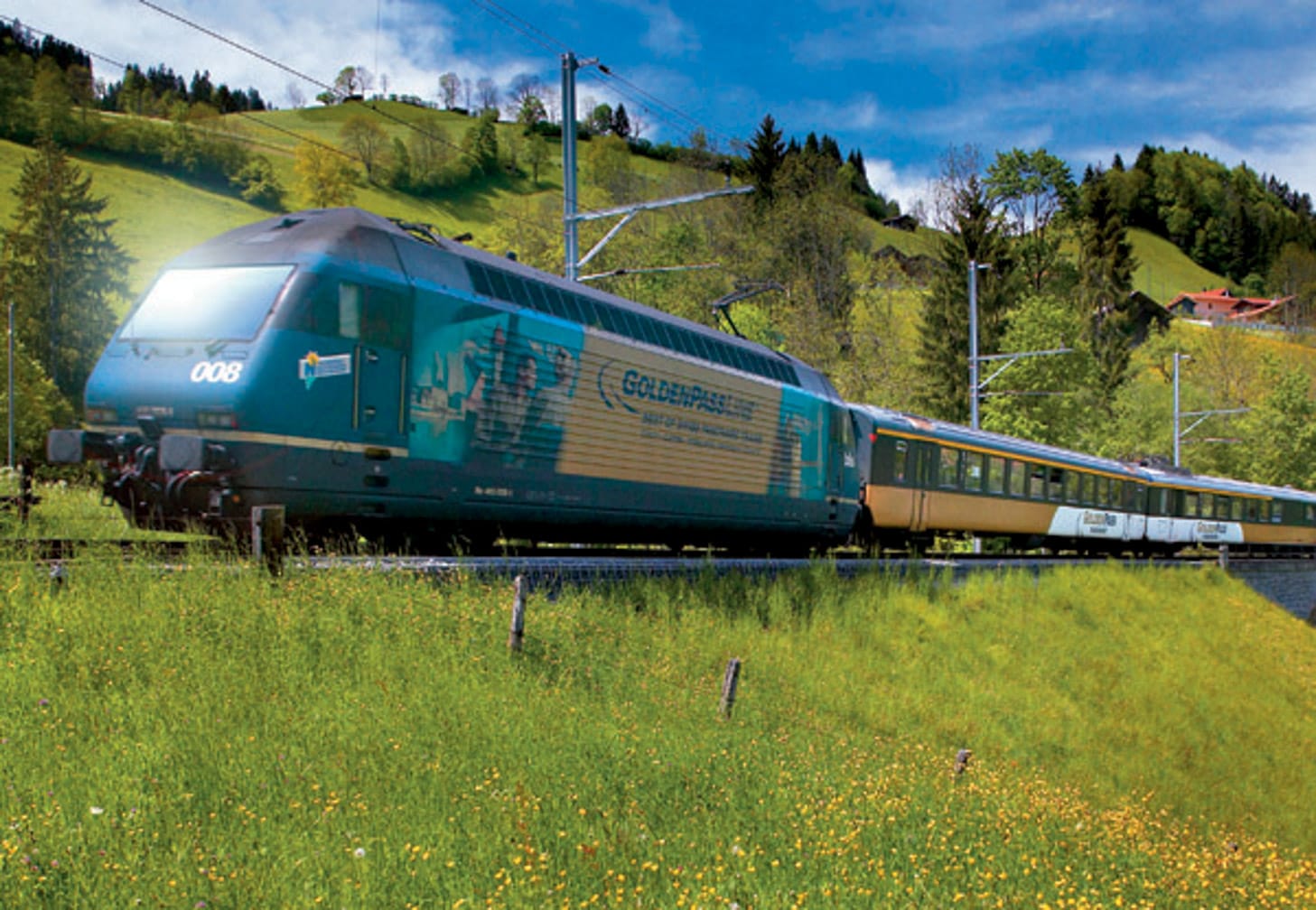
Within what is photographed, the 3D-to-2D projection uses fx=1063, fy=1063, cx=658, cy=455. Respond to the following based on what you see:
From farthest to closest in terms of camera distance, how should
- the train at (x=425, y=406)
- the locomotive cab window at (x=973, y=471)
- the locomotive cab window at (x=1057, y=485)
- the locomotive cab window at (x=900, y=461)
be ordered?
1. the locomotive cab window at (x=1057, y=485)
2. the locomotive cab window at (x=973, y=471)
3. the locomotive cab window at (x=900, y=461)
4. the train at (x=425, y=406)

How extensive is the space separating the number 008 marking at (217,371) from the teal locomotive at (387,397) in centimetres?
2

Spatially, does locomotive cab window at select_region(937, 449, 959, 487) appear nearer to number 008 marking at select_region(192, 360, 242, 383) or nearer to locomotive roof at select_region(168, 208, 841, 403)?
locomotive roof at select_region(168, 208, 841, 403)

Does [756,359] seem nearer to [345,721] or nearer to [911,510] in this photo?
[911,510]

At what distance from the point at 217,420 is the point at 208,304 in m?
1.39

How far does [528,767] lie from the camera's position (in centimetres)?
701

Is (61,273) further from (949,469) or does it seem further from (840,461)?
(840,461)

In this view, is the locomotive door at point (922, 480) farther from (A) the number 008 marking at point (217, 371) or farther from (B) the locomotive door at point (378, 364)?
(A) the number 008 marking at point (217, 371)

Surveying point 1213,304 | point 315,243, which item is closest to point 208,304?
point 315,243

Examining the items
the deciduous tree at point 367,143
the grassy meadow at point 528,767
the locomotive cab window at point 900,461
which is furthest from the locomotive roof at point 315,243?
the deciduous tree at point 367,143

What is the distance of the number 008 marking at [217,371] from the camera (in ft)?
30.6

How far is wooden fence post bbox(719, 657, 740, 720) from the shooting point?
30.8 feet

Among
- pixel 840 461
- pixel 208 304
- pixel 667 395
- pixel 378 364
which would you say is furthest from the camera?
pixel 840 461

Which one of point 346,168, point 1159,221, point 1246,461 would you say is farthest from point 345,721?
point 1159,221

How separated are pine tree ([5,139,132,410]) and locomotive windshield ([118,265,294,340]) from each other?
42.0 metres
